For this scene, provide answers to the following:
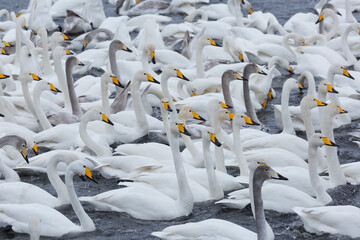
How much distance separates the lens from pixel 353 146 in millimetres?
11719

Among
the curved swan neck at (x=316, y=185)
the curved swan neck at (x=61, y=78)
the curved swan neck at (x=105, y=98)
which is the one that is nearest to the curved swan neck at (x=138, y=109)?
the curved swan neck at (x=105, y=98)

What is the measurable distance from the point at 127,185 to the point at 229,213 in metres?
1.22

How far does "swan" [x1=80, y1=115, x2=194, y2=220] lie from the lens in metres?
Result: 9.09

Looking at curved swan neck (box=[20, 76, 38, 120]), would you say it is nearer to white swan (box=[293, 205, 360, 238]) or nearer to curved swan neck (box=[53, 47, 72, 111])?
curved swan neck (box=[53, 47, 72, 111])

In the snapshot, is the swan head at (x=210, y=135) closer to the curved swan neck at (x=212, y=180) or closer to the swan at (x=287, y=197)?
the curved swan neck at (x=212, y=180)

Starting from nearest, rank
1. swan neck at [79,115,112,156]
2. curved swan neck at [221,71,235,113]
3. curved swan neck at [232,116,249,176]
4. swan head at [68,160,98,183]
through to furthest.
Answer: swan head at [68,160,98,183] → curved swan neck at [232,116,249,176] → swan neck at [79,115,112,156] → curved swan neck at [221,71,235,113]

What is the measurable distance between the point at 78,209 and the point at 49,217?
0.34 meters

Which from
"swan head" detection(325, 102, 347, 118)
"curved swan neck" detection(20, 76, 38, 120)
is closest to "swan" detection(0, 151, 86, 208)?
"curved swan neck" detection(20, 76, 38, 120)

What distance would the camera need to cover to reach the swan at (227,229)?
316 inches

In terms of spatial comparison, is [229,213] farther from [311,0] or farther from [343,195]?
[311,0]

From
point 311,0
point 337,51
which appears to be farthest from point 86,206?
point 311,0

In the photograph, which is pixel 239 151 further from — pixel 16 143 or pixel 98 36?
pixel 98 36

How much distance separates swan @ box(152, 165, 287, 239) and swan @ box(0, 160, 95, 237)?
96 centimetres

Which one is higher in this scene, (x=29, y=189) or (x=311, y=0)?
(x=29, y=189)
